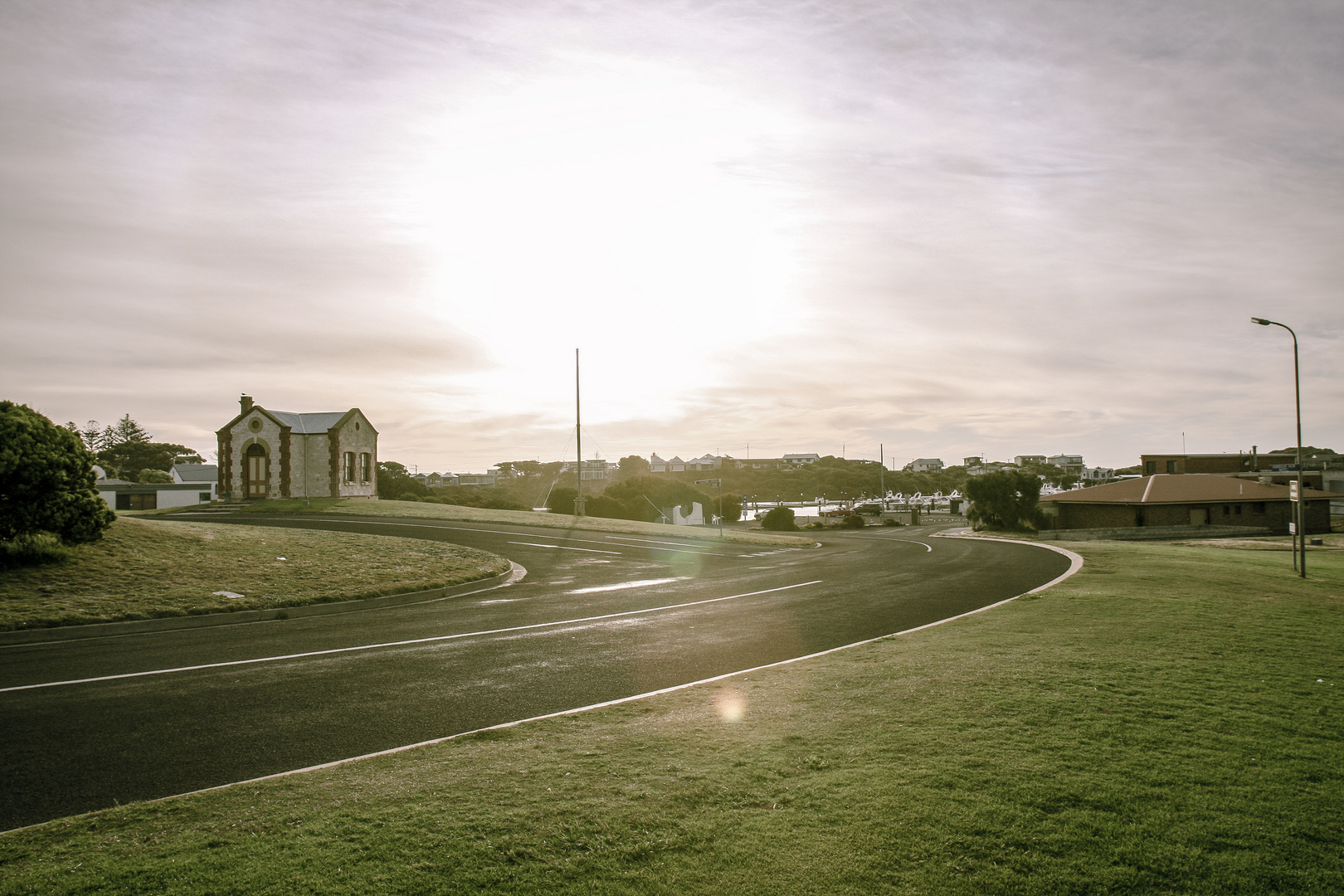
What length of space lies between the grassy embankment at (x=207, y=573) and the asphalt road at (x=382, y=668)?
1.32 meters

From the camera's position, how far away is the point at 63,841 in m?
4.30

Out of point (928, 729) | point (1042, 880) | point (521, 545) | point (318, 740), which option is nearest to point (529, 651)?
point (318, 740)

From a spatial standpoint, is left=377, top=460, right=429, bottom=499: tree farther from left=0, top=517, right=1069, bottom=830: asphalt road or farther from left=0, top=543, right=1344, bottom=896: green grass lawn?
A: left=0, top=543, right=1344, bottom=896: green grass lawn

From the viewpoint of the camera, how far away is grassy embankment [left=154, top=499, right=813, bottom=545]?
33375 mm

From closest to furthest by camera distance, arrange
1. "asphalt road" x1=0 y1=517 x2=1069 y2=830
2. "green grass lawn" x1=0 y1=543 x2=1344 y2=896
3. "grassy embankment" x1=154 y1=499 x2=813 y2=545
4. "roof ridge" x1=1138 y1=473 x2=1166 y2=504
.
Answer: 1. "green grass lawn" x1=0 y1=543 x2=1344 y2=896
2. "asphalt road" x1=0 y1=517 x2=1069 y2=830
3. "grassy embankment" x1=154 y1=499 x2=813 y2=545
4. "roof ridge" x1=1138 y1=473 x2=1166 y2=504

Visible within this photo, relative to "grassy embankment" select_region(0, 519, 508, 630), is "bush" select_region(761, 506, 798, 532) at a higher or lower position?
lower

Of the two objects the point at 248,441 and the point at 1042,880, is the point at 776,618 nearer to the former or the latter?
the point at 1042,880

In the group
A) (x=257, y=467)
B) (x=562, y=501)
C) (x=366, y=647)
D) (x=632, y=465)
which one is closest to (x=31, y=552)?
(x=366, y=647)

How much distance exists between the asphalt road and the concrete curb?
16.6 inches

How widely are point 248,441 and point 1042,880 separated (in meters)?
48.0

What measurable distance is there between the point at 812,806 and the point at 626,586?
43.9 feet

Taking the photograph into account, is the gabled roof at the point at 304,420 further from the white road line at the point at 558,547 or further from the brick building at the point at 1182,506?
the brick building at the point at 1182,506

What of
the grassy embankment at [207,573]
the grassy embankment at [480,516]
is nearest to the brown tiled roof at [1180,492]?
the grassy embankment at [480,516]

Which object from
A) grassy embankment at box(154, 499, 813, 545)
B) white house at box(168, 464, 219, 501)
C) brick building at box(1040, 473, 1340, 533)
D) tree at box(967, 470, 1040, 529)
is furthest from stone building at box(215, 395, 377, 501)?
brick building at box(1040, 473, 1340, 533)
